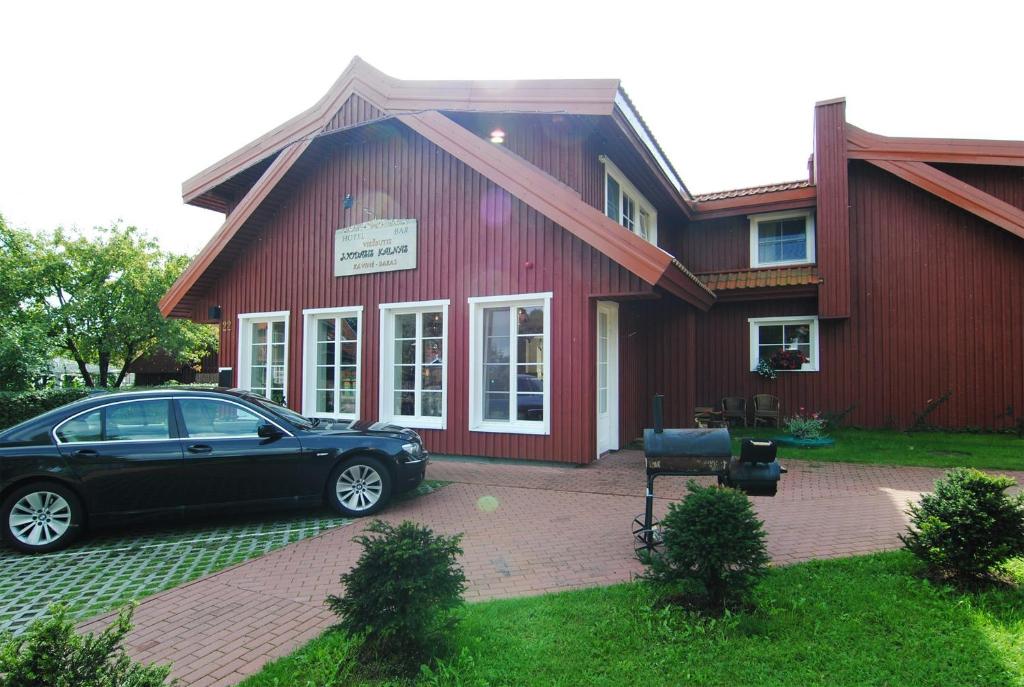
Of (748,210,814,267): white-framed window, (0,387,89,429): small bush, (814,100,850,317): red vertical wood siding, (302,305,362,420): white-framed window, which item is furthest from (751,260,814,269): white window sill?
(0,387,89,429): small bush

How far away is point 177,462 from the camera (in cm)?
578

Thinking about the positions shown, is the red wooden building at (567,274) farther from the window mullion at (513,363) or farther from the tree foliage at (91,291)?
the tree foliage at (91,291)

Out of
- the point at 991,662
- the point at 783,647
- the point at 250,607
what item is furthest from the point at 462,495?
the point at 991,662

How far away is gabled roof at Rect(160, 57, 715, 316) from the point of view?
25.4 feet

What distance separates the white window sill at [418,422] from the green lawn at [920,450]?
509cm

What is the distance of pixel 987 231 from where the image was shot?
11273mm

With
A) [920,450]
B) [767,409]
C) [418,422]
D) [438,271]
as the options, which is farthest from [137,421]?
[767,409]

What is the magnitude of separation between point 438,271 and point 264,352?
4913 millimetres

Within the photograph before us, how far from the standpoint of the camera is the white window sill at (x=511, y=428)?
29.4 ft

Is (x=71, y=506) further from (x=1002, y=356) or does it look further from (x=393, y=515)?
(x=1002, y=356)

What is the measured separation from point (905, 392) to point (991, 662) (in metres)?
10.4

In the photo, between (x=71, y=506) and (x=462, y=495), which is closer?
(x=71, y=506)

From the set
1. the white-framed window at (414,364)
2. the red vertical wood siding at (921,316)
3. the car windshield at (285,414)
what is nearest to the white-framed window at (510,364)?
the white-framed window at (414,364)

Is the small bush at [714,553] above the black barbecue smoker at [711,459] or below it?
below
